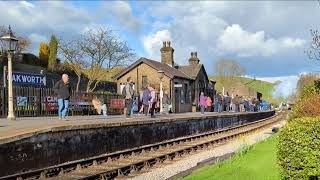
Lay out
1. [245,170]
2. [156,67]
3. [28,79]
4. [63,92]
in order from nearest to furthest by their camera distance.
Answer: [245,170], [63,92], [28,79], [156,67]

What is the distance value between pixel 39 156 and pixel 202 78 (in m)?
47.6

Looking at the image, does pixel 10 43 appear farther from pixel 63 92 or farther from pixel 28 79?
pixel 28 79

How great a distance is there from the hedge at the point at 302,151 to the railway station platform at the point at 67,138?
6450 millimetres

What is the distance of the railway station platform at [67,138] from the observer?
467 inches

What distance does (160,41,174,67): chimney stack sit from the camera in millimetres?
54281

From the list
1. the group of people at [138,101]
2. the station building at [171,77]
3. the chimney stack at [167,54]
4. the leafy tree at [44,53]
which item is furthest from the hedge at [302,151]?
the leafy tree at [44,53]

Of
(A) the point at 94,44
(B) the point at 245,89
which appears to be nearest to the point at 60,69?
(A) the point at 94,44

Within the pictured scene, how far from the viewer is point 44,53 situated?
6919cm

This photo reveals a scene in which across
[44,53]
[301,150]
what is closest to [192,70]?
[44,53]

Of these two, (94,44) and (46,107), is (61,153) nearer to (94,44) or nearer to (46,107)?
(46,107)

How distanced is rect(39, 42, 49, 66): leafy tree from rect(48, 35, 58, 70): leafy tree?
7.14 ft

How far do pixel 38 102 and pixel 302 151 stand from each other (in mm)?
20163

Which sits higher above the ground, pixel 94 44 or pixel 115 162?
pixel 94 44

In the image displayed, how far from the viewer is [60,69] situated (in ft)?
201
